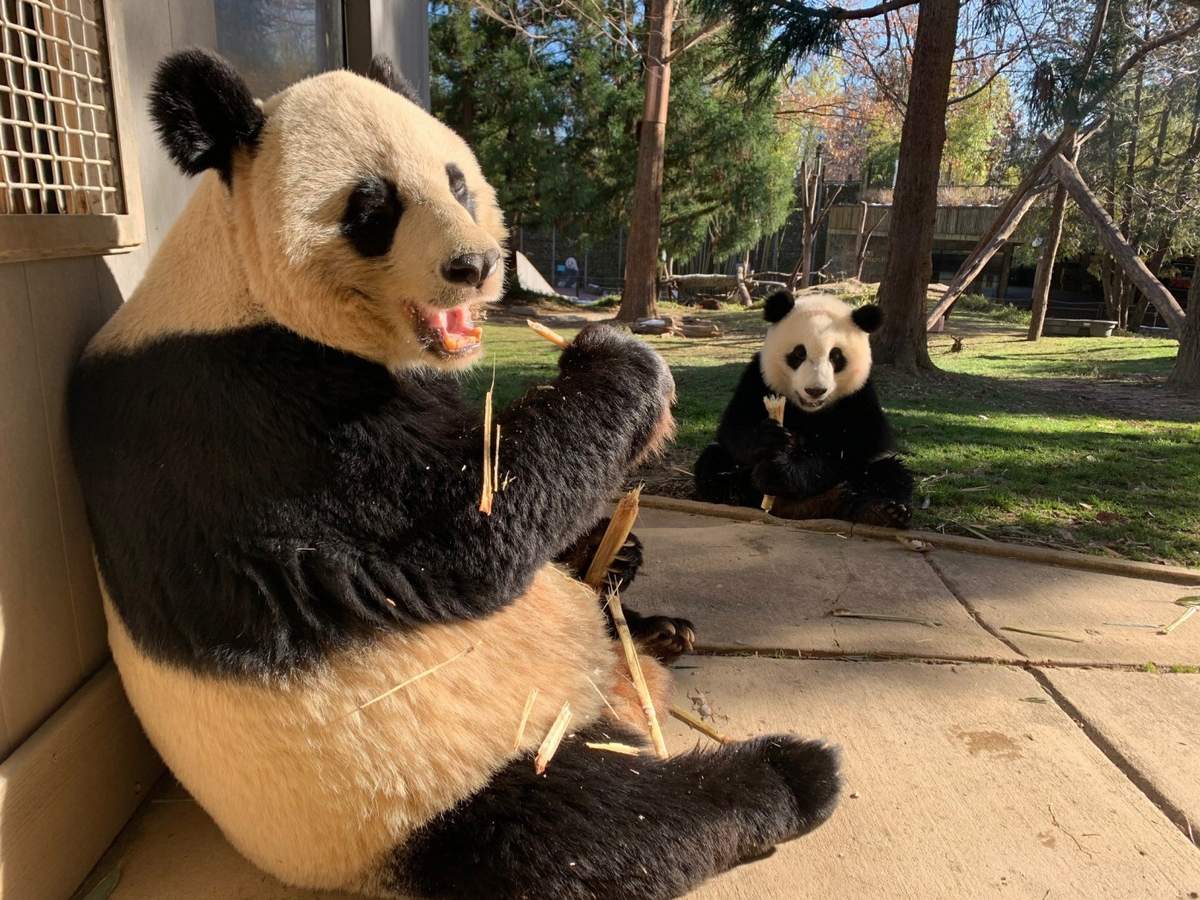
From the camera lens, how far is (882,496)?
4.03 metres

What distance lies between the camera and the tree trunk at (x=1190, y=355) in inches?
344

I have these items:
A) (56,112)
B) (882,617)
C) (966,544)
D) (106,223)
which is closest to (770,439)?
(966,544)

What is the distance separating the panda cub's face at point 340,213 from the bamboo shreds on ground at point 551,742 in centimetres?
80

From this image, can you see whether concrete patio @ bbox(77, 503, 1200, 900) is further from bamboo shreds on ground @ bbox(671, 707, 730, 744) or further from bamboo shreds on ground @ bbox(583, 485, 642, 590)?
bamboo shreds on ground @ bbox(583, 485, 642, 590)

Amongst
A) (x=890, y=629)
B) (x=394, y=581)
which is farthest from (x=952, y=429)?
(x=394, y=581)

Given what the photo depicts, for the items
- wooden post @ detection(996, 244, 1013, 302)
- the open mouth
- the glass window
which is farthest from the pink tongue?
wooden post @ detection(996, 244, 1013, 302)

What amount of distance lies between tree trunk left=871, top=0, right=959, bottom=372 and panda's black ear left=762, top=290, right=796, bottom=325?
3.50m

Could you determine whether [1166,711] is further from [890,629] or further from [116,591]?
[116,591]

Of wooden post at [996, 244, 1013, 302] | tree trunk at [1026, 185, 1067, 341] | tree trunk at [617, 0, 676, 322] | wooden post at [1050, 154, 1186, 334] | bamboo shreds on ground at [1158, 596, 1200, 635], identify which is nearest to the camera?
bamboo shreds on ground at [1158, 596, 1200, 635]

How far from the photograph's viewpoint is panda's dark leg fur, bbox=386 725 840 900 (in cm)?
157

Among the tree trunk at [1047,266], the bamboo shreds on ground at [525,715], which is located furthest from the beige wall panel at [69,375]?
the tree trunk at [1047,266]

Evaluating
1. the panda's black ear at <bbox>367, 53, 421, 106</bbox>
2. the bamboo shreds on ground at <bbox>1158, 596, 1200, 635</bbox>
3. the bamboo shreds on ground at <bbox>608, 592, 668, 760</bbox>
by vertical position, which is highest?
the panda's black ear at <bbox>367, 53, 421, 106</bbox>

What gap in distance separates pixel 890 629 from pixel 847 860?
120 centimetres

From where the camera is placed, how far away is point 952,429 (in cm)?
644
